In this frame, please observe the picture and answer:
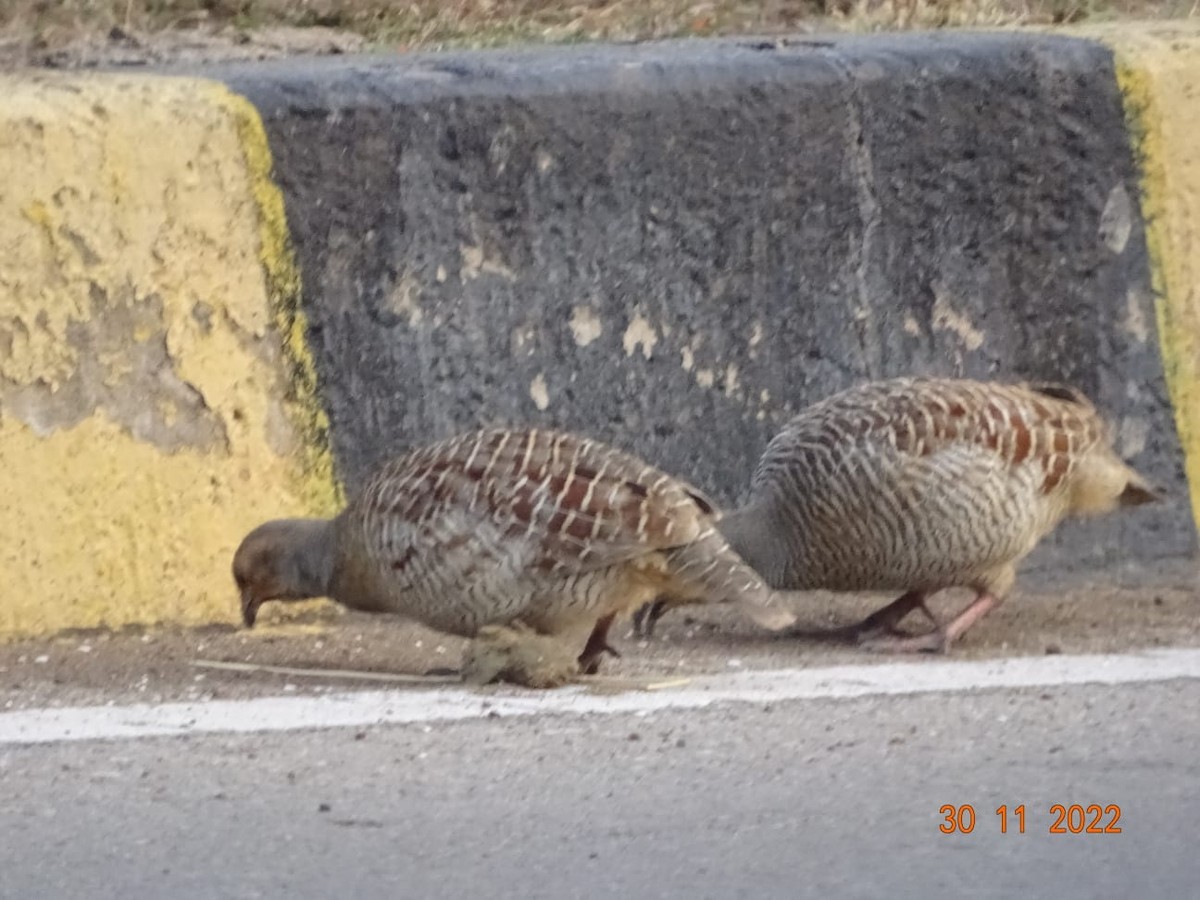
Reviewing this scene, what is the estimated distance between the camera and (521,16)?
8.16 metres

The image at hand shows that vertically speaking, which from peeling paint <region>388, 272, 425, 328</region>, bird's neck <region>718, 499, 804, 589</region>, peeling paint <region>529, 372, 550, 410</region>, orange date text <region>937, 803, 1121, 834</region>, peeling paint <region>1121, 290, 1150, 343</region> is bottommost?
orange date text <region>937, 803, 1121, 834</region>

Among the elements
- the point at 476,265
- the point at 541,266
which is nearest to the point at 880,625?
the point at 541,266

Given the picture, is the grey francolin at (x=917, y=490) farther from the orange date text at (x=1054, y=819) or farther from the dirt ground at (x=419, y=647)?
the orange date text at (x=1054, y=819)

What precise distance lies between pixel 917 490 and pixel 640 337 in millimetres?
996

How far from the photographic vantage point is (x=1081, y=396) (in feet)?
21.6

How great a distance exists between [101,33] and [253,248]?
1.54 m

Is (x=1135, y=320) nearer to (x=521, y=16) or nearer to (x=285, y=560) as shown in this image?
(x=521, y=16)

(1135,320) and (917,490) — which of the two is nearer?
(917,490)

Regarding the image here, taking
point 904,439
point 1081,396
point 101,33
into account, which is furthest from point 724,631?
point 101,33

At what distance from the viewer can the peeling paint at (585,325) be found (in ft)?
21.8

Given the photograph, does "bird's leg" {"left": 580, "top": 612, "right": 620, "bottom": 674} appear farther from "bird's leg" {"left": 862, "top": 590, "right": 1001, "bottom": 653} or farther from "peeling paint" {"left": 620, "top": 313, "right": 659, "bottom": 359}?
"peeling paint" {"left": 620, "top": 313, "right": 659, "bottom": 359}

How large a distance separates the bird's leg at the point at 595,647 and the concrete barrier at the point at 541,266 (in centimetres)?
99

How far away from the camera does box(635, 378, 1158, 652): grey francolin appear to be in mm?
6164

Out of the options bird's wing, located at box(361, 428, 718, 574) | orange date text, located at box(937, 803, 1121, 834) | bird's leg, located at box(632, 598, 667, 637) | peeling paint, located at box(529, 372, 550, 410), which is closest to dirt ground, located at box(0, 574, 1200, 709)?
bird's leg, located at box(632, 598, 667, 637)
